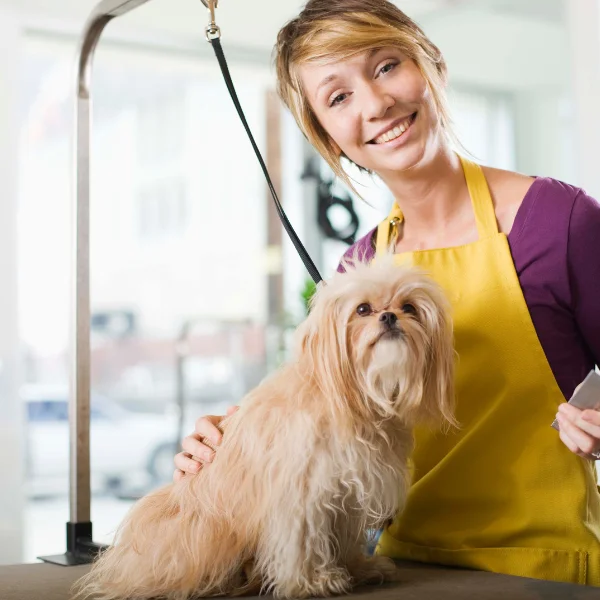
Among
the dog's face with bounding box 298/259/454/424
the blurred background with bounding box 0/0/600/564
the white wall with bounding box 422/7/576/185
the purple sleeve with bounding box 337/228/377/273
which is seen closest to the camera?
the dog's face with bounding box 298/259/454/424

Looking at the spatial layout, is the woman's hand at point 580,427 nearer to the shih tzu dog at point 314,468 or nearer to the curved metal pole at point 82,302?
the shih tzu dog at point 314,468

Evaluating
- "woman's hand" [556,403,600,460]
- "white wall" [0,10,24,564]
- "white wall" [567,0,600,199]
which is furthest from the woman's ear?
"white wall" [0,10,24,564]

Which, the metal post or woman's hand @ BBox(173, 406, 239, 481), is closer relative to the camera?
woman's hand @ BBox(173, 406, 239, 481)

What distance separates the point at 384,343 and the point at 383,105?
1.53 feet

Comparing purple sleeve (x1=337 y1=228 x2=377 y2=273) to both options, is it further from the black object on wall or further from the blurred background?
the blurred background

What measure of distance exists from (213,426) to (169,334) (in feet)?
16.2

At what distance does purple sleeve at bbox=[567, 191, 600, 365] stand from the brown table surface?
451 millimetres

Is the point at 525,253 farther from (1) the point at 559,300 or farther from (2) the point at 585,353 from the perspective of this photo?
(2) the point at 585,353

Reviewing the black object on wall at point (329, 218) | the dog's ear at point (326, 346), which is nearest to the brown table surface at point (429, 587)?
the dog's ear at point (326, 346)

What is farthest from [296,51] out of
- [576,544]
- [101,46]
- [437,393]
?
[101,46]

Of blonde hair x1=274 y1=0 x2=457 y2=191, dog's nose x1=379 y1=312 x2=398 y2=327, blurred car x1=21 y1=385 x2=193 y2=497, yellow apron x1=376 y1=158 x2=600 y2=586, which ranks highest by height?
blonde hair x1=274 y1=0 x2=457 y2=191

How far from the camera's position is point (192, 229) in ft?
21.4

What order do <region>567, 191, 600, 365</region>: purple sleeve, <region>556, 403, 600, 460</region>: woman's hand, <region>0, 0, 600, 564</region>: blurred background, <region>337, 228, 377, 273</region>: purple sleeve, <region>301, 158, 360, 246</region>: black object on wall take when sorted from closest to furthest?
<region>556, 403, 600, 460</region>: woman's hand < <region>567, 191, 600, 365</region>: purple sleeve < <region>337, 228, 377, 273</region>: purple sleeve < <region>301, 158, 360, 246</region>: black object on wall < <region>0, 0, 600, 564</region>: blurred background

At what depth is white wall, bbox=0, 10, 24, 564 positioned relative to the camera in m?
5.18
